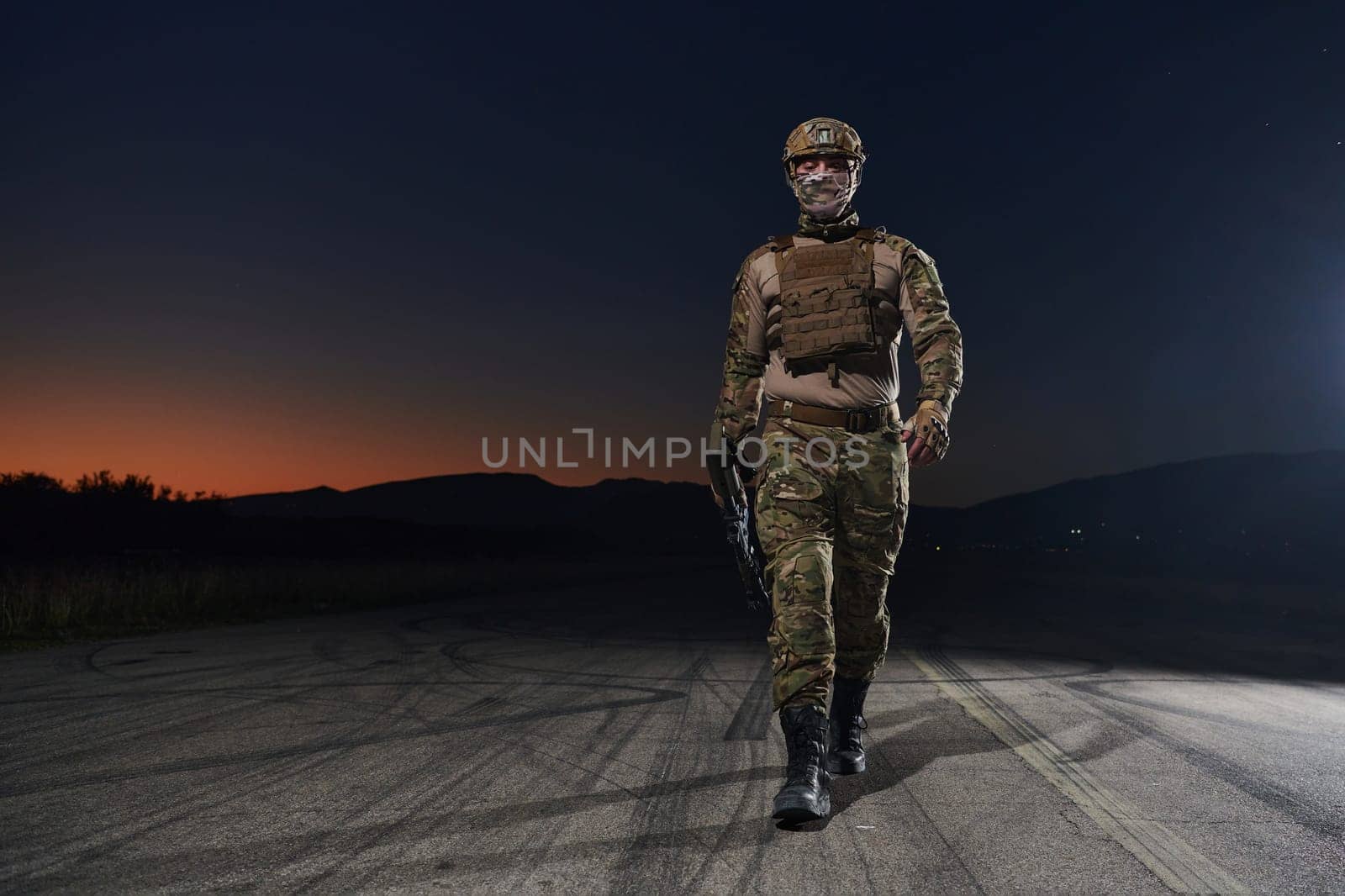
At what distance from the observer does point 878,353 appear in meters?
4.64

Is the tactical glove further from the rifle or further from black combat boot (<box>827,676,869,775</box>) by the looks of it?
black combat boot (<box>827,676,869,775</box>)

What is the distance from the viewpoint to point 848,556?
15.0 feet

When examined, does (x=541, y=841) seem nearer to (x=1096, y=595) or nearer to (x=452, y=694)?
(x=452, y=694)

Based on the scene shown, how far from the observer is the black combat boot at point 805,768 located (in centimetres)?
354

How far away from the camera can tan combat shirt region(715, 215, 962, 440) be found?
14.9ft

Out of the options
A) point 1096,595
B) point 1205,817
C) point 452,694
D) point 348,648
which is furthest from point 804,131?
point 1096,595

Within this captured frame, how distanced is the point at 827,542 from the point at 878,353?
92 centimetres

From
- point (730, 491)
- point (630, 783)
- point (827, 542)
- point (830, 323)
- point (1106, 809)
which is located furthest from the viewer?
point (730, 491)

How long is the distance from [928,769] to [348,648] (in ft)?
21.1

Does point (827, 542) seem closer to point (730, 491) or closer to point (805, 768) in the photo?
point (730, 491)

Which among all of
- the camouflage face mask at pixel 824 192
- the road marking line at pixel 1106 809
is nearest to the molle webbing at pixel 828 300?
the camouflage face mask at pixel 824 192

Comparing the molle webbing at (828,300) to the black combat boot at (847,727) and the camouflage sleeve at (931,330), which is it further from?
the black combat boot at (847,727)

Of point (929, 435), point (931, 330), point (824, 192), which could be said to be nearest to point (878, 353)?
point (931, 330)

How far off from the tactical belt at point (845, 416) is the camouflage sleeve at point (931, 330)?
0.18 metres
